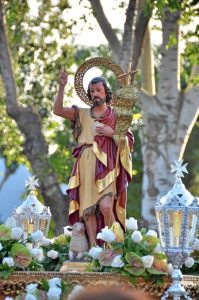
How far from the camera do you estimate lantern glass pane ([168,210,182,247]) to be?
40.7 feet

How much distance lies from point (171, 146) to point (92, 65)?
7984 millimetres

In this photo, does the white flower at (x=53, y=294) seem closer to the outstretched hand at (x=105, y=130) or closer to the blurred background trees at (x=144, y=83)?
the outstretched hand at (x=105, y=130)

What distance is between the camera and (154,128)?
72.9 feet

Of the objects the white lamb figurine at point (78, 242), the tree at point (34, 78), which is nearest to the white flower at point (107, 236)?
the white lamb figurine at point (78, 242)

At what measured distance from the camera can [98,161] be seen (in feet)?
45.0

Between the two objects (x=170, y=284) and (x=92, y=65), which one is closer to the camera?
(x=170, y=284)

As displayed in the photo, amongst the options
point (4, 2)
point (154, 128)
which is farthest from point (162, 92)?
point (4, 2)

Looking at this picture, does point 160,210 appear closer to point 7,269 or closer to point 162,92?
point 7,269

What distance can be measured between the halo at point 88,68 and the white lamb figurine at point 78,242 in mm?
1221

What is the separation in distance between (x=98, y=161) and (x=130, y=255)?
1425 millimetres

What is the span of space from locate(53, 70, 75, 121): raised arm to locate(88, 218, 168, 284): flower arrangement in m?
1.43

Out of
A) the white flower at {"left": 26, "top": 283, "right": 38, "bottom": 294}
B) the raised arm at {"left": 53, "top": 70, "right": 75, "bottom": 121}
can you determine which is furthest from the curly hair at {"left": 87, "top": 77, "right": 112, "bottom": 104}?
the white flower at {"left": 26, "top": 283, "right": 38, "bottom": 294}

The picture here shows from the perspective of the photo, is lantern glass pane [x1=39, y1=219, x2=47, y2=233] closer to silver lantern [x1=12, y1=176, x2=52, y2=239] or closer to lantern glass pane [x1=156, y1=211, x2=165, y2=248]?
silver lantern [x1=12, y1=176, x2=52, y2=239]

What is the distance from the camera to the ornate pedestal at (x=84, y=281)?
12.6 metres
